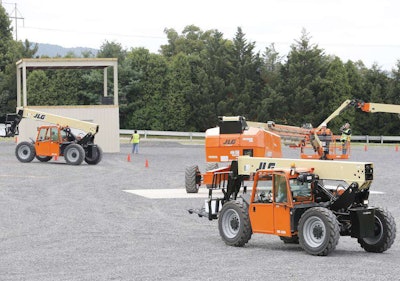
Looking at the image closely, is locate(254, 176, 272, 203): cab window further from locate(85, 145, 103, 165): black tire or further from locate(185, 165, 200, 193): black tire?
locate(85, 145, 103, 165): black tire

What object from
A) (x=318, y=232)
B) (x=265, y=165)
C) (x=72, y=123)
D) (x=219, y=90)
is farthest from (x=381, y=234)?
(x=219, y=90)

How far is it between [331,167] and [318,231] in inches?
51.4

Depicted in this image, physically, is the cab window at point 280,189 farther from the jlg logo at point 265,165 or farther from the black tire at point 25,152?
the black tire at point 25,152

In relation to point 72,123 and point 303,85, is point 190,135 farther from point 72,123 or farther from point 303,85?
Answer: point 72,123

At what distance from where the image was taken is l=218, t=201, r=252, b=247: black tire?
15766mm

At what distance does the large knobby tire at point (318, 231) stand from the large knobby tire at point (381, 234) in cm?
119

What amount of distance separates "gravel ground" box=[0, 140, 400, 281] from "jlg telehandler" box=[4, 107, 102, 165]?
5488 millimetres

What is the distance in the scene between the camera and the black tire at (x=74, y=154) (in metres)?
38.5

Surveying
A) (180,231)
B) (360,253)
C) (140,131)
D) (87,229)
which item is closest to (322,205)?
(360,253)

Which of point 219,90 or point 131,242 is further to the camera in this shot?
point 219,90

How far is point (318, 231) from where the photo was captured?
572 inches

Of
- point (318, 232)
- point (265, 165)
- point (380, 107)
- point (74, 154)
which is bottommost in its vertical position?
→ point (318, 232)

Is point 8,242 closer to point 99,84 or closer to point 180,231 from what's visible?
point 180,231

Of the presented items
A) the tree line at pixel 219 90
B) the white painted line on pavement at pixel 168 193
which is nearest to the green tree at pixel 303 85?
the tree line at pixel 219 90
